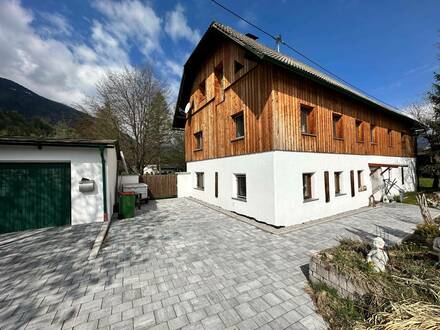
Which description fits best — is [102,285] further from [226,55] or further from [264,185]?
[226,55]

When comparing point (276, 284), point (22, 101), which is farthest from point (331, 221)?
point (22, 101)

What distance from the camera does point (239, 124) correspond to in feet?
31.0

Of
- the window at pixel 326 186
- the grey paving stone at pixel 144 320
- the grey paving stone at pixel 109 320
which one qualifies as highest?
the window at pixel 326 186

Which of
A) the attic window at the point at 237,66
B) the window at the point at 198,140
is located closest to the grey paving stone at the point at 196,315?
the attic window at the point at 237,66

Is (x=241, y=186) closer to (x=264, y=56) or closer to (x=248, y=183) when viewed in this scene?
(x=248, y=183)

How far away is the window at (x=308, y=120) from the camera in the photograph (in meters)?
8.51

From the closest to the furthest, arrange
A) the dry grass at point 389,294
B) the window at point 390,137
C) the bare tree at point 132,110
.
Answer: the dry grass at point 389,294
the window at point 390,137
the bare tree at point 132,110

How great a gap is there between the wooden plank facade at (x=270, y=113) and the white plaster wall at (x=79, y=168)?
18.8 feet

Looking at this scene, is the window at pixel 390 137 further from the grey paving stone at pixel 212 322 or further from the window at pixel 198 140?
the grey paving stone at pixel 212 322

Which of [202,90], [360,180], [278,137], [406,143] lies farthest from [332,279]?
[406,143]

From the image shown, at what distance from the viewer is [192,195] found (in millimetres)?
14766

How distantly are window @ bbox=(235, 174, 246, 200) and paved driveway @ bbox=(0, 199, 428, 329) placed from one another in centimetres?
217

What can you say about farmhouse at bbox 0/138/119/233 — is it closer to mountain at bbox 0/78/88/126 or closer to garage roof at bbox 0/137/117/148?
garage roof at bbox 0/137/117/148

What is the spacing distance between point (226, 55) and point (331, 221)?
9011 mm
